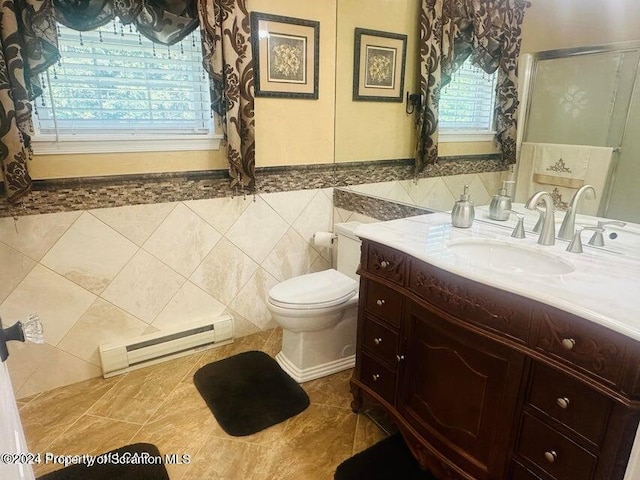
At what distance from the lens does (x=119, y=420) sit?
185cm

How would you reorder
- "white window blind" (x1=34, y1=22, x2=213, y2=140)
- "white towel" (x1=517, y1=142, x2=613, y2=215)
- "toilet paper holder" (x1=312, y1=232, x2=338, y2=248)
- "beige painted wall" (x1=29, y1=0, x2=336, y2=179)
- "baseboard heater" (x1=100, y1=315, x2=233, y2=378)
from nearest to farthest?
"white towel" (x1=517, y1=142, x2=613, y2=215) < "white window blind" (x1=34, y1=22, x2=213, y2=140) < "beige painted wall" (x1=29, y1=0, x2=336, y2=179) < "baseboard heater" (x1=100, y1=315, x2=233, y2=378) < "toilet paper holder" (x1=312, y1=232, x2=338, y2=248)

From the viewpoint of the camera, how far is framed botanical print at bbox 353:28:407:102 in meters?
2.32

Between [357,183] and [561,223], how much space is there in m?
1.32

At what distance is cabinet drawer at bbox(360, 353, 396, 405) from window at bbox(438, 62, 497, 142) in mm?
1158

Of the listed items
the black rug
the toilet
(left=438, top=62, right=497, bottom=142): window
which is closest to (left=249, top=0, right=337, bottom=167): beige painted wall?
the toilet

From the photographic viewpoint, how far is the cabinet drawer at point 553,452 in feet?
3.38

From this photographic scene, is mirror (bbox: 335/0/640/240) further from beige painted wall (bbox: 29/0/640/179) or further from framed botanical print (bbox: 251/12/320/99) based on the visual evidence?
framed botanical print (bbox: 251/12/320/99)

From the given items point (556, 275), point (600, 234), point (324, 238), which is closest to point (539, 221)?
point (600, 234)

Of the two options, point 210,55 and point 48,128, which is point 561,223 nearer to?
point 210,55

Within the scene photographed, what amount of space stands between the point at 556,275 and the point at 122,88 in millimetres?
2057

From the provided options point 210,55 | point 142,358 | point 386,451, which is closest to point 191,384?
point 142,358

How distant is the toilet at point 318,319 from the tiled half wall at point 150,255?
0.38m

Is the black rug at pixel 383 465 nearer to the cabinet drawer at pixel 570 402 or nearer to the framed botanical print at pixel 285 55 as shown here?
the cabinet drawer at pixel 570 402

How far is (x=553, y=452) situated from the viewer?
1095 mm
